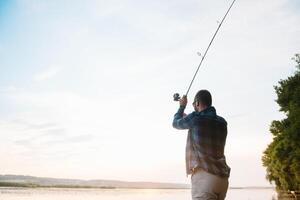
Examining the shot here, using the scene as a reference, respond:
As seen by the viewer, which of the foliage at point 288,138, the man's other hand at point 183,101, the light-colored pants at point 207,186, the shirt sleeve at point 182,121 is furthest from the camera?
the foliage at point 288,138

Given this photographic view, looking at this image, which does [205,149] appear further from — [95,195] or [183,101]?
[95,195]

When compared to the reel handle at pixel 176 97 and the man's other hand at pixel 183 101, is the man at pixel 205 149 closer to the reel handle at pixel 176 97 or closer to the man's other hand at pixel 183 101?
the man's other hand at pixel 183 101

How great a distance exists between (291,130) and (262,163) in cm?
1118

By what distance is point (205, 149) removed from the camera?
16.4 feet

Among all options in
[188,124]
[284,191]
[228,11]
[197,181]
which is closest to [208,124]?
[188,124]

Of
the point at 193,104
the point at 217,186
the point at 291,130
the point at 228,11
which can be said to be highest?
the point at 291,130

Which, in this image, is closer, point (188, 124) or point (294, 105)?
point (188, 124)

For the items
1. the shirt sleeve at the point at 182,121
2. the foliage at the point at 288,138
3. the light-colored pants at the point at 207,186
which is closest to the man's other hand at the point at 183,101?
the shirt sleeve at the point at 182,121

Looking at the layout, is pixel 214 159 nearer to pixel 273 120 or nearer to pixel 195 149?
pixel 195 149

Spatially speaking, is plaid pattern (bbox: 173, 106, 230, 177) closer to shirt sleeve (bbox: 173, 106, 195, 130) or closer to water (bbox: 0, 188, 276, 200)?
shirt sleeve (bbox: 173, 106, 195, 130)

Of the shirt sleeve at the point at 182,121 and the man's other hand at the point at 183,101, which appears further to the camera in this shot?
the man's other hand at the point at 183,101

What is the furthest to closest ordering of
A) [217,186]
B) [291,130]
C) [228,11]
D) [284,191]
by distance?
[284,191]
[291,130]
[228,11]
[217,186]

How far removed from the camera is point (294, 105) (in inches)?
1326

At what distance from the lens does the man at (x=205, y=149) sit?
16.0ft
